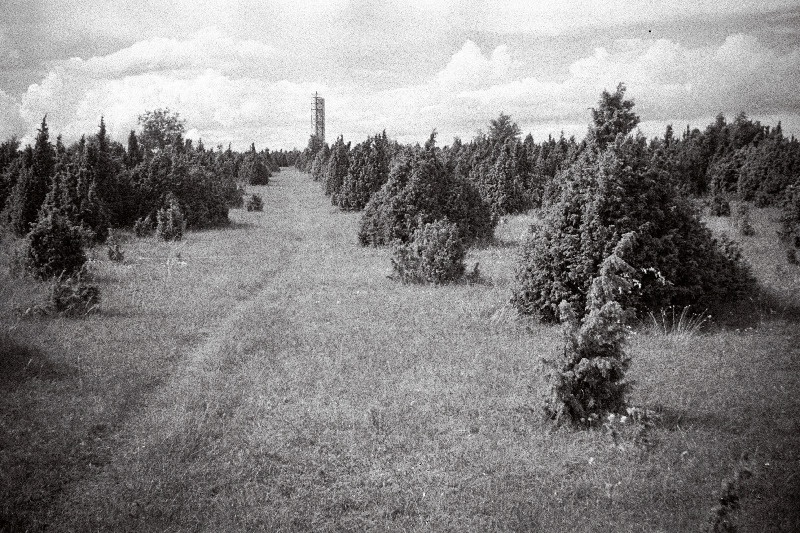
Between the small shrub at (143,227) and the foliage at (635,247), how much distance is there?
23.3 m

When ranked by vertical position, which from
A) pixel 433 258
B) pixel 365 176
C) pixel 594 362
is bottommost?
pixel 594 362

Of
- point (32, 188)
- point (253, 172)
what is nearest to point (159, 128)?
point (253, 172)

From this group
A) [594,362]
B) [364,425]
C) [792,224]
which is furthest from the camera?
[792,224]

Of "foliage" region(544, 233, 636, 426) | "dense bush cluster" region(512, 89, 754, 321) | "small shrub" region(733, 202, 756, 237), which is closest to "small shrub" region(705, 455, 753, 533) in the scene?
"foliage" region(544, 233, 636, 426)

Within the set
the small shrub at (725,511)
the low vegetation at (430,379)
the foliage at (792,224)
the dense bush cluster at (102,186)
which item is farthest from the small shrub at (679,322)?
the dense bush cluster at (102,186)

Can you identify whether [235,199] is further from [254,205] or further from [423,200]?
[423,200]

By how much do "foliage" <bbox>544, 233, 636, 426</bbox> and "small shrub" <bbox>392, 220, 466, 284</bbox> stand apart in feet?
33.4

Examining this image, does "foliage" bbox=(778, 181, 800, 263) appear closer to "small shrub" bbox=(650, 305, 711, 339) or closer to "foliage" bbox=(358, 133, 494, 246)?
"small shrub" bbox=(650, 305, 711, 339)

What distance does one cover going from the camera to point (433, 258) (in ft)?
60.4

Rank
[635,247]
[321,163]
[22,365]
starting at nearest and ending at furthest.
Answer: [22,365] < [635,247] < [321,163]

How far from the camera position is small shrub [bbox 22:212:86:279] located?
15.8 m

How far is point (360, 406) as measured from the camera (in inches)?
352

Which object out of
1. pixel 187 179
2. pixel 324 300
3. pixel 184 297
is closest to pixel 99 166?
pixel 187 179

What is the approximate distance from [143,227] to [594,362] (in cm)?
2728
